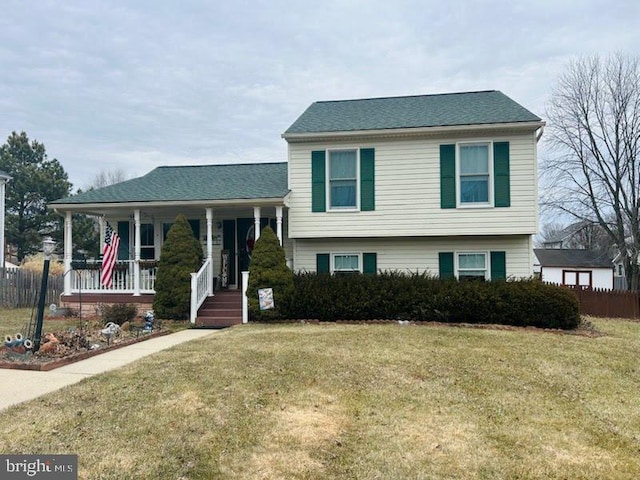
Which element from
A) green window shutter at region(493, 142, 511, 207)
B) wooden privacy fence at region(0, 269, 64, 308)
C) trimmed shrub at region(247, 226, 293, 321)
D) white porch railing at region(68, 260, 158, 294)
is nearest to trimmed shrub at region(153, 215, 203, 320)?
white porch railing at region(68, 260, 158, 294)

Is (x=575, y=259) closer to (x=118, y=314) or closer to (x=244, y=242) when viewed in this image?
(x=244, y=242)

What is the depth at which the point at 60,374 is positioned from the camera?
6.63 metres

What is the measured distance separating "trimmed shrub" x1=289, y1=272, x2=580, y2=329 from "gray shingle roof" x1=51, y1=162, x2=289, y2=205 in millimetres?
3083

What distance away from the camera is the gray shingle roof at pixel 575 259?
37500 mm

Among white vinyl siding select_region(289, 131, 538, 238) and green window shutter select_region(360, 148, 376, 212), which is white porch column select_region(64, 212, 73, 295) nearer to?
white vinyl siding select_region(289, 131, 538, 238)

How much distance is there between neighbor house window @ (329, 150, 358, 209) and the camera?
13.6 meters

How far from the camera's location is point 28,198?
27391mm

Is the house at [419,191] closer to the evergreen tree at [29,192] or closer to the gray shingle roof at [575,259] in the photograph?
the evergreen tree at [29,192]

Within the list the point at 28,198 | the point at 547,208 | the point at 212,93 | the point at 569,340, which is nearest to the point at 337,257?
the point at 569,340

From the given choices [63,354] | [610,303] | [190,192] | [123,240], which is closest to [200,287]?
[190,192]

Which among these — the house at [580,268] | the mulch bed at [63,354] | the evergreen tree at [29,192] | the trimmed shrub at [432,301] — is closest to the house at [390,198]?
the trimmed shrub at [432,301]

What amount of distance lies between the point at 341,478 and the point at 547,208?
27278 mm

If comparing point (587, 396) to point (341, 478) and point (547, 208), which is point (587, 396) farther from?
point (547, 208)

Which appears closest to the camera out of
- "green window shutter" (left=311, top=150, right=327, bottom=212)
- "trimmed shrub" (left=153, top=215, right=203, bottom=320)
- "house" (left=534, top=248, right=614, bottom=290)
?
"trimmed shrub" (left=153, top=215, right=203, bottom=320)
